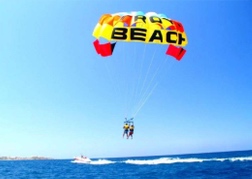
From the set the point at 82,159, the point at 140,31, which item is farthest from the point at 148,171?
the point at 82,159

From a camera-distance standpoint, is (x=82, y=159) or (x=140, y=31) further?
(x=82, y=159)

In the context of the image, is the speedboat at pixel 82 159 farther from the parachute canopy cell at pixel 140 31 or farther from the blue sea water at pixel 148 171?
the parachute canopy cell at pixel 140 31

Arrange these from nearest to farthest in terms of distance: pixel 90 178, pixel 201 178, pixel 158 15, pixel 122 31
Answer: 1. pixel 122 31
2. pixel 158 15
3. pixel 201 178
4. pixel 90 178

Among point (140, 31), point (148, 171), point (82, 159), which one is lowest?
point (148, 171)

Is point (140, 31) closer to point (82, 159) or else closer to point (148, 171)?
point (148, 171)

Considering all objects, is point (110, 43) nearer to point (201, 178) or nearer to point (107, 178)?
point (201, 178)

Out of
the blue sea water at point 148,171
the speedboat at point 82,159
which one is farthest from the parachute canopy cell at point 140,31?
the speedboat at point 82,159

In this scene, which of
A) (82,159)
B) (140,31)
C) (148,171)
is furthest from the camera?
(82,159)

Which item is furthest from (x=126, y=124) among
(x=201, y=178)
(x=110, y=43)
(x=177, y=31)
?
(x=201, y=178)

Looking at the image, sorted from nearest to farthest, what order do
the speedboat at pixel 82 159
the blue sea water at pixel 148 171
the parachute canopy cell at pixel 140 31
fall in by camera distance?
the parachute canopy cell at pixel 140 31
the blue sea water at pixel 148 171
the speedboat at pixel 82 159

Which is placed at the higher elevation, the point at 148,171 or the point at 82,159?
the point at 82,159

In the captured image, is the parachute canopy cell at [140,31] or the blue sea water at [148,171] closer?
the parachute canopy cell at [140,31]

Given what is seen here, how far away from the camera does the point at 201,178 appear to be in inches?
1030

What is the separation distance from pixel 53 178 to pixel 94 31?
68.7 feet
